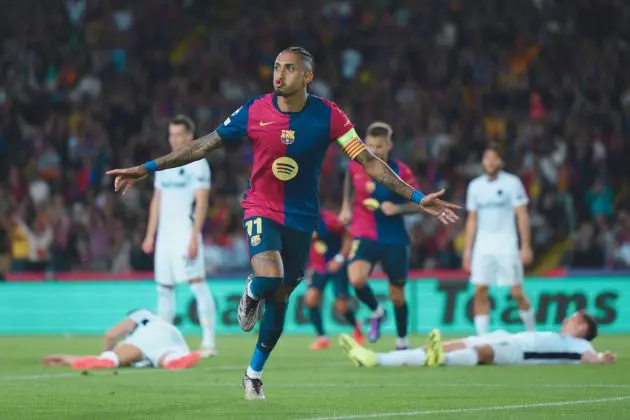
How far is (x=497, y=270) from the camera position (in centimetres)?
1691

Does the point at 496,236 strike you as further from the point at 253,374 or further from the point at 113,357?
the point at 253,374

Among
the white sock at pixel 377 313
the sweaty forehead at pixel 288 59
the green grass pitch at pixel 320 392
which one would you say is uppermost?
the sweaty forehead at pixel 288 59

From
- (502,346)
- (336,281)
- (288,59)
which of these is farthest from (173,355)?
(336,281)

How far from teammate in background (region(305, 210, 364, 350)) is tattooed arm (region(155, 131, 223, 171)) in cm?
820

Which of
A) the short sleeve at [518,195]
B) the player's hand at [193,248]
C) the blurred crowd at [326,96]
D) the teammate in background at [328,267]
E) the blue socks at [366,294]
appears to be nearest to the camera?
the player's hand at [193,248]

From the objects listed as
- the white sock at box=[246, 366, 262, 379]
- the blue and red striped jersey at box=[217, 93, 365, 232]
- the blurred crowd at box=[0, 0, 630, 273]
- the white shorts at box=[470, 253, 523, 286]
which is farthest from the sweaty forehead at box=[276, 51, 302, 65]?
the blurred crowd at box=[0, 0, 630, 273]

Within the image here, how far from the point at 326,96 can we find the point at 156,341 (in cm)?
1465

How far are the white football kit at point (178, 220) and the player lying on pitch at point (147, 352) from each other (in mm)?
2291

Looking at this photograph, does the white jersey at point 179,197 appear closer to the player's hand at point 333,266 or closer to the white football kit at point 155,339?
the white football kit at point 155,339

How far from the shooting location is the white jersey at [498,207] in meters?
16.9

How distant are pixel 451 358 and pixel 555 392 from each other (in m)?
2.74

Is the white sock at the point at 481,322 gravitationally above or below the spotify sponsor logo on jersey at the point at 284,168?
below

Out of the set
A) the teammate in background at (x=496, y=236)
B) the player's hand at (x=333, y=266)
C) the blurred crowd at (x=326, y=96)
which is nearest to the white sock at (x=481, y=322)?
the teammate in background at (x=496, y=236)

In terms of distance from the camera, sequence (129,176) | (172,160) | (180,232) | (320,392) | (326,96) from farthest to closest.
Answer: (326,96) → (180,232) → (320,392) → (172,160) → (129,176)
